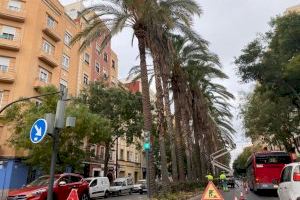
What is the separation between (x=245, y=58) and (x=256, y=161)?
7.94 meters

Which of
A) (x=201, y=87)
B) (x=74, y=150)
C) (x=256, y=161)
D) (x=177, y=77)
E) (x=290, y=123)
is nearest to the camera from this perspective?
(x=256, y=161)

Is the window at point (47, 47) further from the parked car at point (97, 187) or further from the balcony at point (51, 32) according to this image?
the parked car at point (97, 187)

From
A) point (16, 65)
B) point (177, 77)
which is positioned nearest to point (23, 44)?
point (16, 65)

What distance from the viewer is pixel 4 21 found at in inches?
1242

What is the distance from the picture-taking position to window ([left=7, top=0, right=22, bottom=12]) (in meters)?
32.2

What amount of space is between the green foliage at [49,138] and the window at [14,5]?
10362 millimetres

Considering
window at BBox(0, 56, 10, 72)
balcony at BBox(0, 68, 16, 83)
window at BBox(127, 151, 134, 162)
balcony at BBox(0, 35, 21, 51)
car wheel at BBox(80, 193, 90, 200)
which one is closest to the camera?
car wheel at BBox(80, 193, 90, 200)

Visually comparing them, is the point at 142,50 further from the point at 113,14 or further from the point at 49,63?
the point at 49,63

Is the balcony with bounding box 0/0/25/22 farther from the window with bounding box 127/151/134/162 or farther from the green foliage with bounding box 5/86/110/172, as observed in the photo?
the window with bounding box 127/151/134/162

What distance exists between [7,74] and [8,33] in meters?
4.16

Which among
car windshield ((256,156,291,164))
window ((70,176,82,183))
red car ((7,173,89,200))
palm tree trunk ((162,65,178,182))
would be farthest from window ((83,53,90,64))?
red car ((7,173,89,200))

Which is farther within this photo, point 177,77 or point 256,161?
point 177,77

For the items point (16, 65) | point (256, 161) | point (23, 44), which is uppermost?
point (23, 44)

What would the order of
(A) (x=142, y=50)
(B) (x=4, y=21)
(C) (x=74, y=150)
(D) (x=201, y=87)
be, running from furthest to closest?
1. (D) (x=201, y=87)
2. (B) (x=4, y=21)
3. (C) (x=74, y=150)
4. (A) (x=142, y=50)
